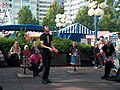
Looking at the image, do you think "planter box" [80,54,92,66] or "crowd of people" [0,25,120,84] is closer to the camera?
"crowd of people" [0,25,120,84]

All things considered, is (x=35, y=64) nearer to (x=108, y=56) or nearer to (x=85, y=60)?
(x=108, y=56)

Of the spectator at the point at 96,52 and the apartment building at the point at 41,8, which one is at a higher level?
the apartment building at the point at 41,8

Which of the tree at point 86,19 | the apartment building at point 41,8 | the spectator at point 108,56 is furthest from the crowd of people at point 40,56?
the apartment building at point 41,8

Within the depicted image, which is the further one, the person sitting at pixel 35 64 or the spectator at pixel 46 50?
the person sitting at pixel 35 64

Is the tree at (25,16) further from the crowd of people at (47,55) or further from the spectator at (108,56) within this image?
the spectator at (108,56)

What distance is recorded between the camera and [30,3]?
17062cm

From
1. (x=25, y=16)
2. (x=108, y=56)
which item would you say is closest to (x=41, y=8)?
(x=25, y=16)

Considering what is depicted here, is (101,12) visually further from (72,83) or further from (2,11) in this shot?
(2,11)

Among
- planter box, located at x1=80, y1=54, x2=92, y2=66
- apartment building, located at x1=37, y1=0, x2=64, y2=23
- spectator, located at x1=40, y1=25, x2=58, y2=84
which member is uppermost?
apartment building, located at x1=37, y1=0, x2=64, y2=23

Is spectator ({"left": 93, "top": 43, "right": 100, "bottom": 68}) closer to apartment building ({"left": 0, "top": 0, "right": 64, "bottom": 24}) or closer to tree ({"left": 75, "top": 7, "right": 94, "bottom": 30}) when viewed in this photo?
tree ({"left": 75, "top": 7, "right": 94, "bottom": 30})

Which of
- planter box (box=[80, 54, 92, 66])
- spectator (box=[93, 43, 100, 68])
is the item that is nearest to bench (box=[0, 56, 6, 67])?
planter box (box=[80, 54, 92, 66])

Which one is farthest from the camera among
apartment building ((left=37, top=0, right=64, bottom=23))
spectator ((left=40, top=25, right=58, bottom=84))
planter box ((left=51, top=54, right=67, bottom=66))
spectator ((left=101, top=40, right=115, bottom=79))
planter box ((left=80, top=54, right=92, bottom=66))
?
apartment building ((left=37, top=0, right=64, bottom=23))

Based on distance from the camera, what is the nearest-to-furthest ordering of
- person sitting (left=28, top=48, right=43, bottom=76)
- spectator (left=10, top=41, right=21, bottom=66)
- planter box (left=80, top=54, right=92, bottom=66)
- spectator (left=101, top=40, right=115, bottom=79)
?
spectator (left=101, top=40, right=115, bottom=79), person sitting (left=28, top=48, right=43, bottom=76), spectator (left=10, top=41, right=21, bottom=66), planter box (left=80, top=54, right=92, bottom=66)

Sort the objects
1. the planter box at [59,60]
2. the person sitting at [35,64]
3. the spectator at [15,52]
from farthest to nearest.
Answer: the planter box at [59,60] → the spectator at [15,52] → the person sitting at [35,64]
